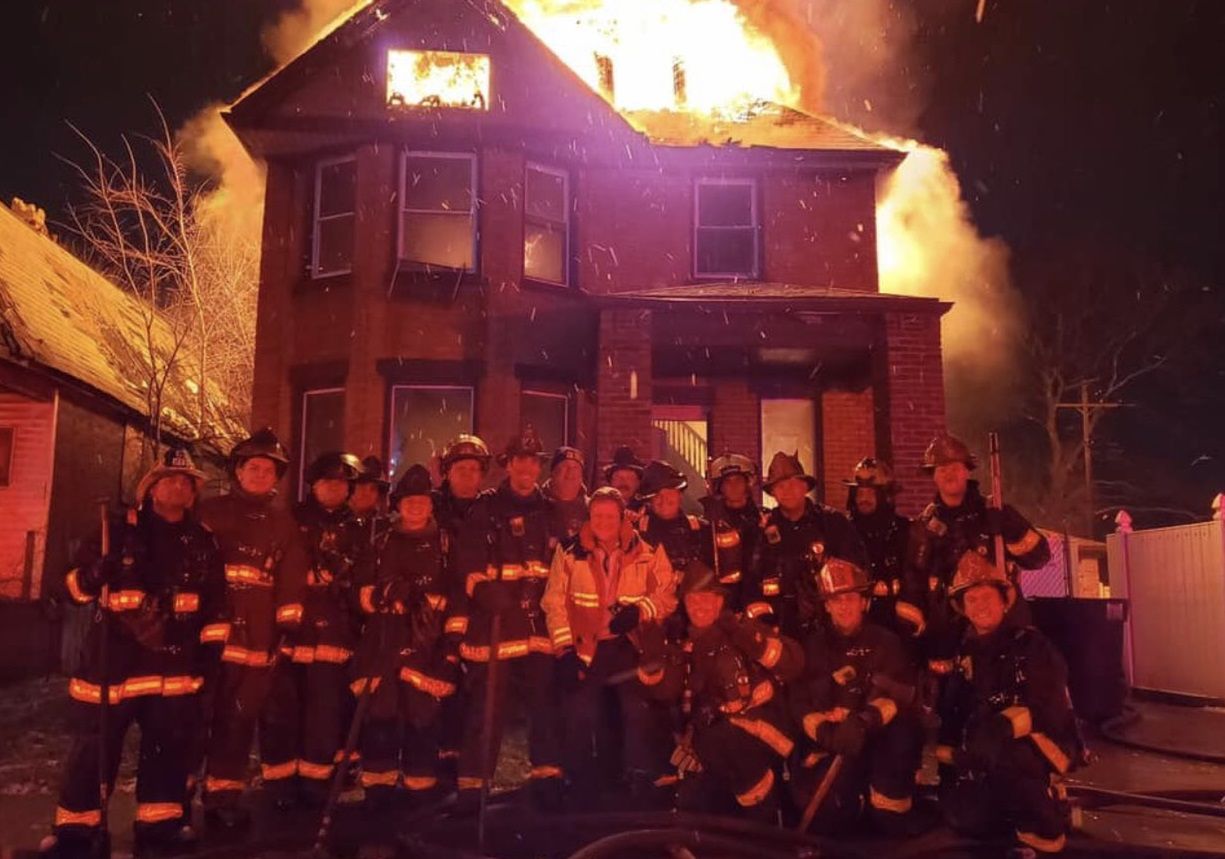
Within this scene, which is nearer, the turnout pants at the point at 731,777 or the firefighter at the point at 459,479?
the turnout pants at the point at 731,777

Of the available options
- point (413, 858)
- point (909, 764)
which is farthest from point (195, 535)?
point (909, 764)

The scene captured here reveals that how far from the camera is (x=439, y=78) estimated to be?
12125 mm

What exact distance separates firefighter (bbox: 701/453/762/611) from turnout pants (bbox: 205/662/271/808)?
2.95m

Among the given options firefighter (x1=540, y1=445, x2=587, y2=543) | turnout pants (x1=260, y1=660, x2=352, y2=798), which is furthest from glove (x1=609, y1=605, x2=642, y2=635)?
turnout pants (x1=260, y1=660, x2=352, y2=798)

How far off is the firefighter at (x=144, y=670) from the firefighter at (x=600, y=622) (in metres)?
2.00

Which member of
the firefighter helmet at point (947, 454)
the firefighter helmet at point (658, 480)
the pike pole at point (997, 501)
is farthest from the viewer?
the firefighter helmet at point (658, 480)

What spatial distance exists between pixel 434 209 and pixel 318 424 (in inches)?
121

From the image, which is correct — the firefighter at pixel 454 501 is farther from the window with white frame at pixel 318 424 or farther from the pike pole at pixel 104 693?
the window with white frame at pixel 318 424

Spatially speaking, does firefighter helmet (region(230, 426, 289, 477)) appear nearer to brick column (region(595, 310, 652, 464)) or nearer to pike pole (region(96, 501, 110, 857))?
pike pole (region(96, 501, 110, 857))

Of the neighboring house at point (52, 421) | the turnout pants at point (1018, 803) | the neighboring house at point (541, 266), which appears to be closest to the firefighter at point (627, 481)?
the turnout pants at point (1018, 803)

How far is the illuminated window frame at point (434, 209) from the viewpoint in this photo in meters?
11.7

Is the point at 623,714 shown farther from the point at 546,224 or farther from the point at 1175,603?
the point at 546,224

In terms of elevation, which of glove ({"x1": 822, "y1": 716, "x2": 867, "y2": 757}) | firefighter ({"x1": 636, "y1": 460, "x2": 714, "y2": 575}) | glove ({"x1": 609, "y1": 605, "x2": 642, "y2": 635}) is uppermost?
firefighter ({"x1": 636, "y1": 460, "x2": 714, "y2": 575})

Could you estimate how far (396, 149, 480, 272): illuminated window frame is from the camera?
1166 cm
